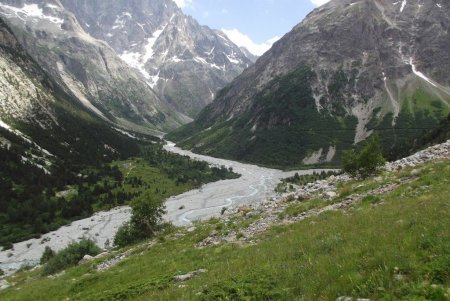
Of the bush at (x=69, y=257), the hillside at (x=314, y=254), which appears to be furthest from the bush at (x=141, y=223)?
the hillside at (x=314, y=254)

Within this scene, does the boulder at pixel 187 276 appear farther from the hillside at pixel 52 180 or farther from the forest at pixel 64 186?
the forest at pixel 64 186

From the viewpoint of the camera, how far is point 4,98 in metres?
195

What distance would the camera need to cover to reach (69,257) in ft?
138

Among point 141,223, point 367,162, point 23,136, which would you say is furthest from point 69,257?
point 23,136

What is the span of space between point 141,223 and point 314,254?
3160 cm

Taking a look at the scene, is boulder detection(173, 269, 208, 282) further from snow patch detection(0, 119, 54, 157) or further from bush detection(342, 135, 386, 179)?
snow patch detection(0, 119, 54, 157)

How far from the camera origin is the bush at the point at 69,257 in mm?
40625

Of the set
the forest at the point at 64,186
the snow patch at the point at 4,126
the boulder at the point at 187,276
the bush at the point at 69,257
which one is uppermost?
the snow patch at the point at 4,126

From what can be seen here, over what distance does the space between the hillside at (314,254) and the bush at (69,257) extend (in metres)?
9.70

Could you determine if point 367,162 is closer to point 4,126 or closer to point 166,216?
point 166,216

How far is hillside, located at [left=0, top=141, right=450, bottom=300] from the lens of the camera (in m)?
11.3

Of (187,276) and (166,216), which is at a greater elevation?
(187,276)

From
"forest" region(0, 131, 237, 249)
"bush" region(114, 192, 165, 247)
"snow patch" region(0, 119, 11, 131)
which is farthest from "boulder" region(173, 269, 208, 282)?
"snow patch" region(0, 119, 11, 131)

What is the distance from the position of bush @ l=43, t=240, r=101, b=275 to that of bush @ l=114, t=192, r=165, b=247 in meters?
3.86
